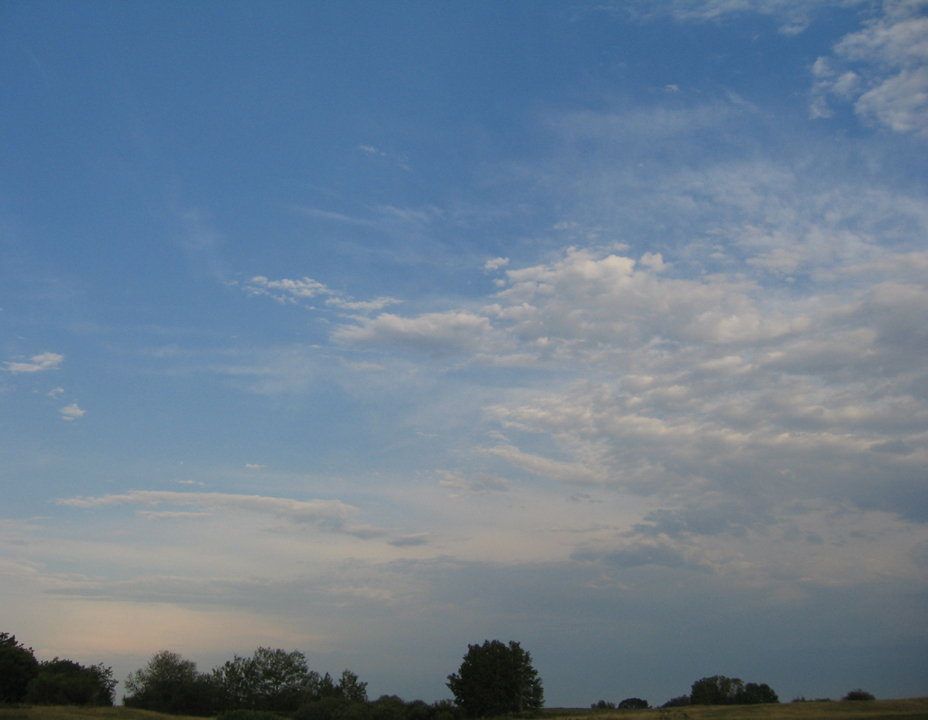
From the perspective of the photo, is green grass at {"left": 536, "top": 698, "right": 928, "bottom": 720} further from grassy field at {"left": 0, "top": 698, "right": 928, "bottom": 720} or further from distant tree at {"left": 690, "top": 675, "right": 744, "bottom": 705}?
distant tree at {"left": 690, "top": 675, "right": 744, "bottom": 705}

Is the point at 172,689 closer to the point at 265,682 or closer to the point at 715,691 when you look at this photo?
the point at 265,682

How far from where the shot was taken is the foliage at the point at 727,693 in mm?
99500

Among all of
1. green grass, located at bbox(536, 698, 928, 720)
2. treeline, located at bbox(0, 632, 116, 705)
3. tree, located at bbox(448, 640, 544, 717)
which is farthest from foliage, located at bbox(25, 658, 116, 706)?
green grass, located at bbox(536, 698, 928, 720)

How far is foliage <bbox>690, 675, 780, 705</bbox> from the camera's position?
99500 mm

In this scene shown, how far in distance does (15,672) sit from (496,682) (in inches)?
2029

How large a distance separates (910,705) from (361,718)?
56.1 metres


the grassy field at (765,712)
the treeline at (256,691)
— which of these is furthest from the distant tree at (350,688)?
the grassy field at (765,712)

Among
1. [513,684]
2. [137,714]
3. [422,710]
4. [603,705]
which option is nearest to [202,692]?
[137,714]

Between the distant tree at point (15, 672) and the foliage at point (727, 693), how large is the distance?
3587 inches

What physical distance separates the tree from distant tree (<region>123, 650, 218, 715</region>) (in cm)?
4121

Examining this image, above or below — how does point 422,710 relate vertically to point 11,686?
below

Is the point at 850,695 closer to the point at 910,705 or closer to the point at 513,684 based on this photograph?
the point at 910,705

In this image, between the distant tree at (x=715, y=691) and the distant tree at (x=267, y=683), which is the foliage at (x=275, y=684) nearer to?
the distant tree at (x=267, y=683)

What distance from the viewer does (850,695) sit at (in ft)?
248
